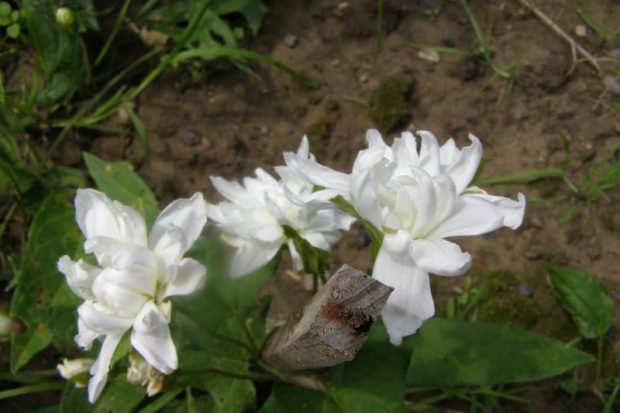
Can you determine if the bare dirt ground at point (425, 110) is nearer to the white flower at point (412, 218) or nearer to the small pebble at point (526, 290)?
the small pebble at point (526, 290)

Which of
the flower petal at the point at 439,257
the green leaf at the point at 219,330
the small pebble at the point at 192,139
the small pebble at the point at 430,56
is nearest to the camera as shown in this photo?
the flower petal at the point at 439,257

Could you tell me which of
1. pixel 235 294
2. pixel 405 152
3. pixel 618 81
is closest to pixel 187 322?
pixel 235 294

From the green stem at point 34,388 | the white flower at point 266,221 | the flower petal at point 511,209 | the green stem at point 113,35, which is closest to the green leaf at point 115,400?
the green stem at point 34,388

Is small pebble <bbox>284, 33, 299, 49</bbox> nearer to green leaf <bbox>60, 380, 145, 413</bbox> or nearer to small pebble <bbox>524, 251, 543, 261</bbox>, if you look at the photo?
small pebble <bbox>524, 251, 543, 261</bbox>

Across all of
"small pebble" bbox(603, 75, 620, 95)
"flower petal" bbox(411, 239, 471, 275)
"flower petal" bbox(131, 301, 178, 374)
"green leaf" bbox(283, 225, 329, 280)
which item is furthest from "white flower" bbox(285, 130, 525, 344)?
"small pebble" bbox(603, 75, 620, 95)

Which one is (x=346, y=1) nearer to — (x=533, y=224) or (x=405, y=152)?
(x=533, y=224)

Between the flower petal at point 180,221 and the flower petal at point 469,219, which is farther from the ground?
the flower petal at point 469,219
